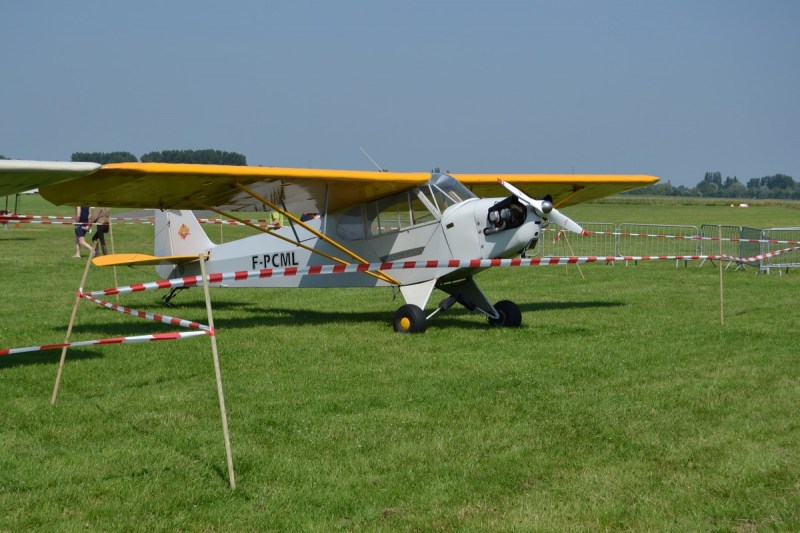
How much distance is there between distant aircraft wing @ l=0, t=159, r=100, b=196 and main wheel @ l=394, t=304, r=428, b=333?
18.0 ft

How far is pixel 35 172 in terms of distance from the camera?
6.91 meters

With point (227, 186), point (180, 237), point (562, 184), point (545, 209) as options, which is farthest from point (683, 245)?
point (227, 186)

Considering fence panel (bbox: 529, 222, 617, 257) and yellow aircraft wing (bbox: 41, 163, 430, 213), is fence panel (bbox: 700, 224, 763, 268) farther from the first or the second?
yellow aircraft wing (bbox: 41, 163, 430, 213)

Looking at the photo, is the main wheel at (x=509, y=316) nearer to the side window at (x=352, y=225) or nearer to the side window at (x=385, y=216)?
the side window at (x=385, y=216)

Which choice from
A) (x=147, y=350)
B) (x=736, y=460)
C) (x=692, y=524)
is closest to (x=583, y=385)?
(x=736, y=460)

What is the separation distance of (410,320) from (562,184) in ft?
16.7

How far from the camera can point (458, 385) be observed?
8.35 metres

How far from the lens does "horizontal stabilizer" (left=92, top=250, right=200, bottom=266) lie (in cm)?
1316

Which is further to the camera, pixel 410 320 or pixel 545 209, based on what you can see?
pixel 410 320

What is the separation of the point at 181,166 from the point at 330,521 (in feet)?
22.7

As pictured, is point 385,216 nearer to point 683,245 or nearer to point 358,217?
point 358,217

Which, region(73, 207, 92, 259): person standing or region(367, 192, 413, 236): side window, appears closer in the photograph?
region(367, 192, 413, 236): side window

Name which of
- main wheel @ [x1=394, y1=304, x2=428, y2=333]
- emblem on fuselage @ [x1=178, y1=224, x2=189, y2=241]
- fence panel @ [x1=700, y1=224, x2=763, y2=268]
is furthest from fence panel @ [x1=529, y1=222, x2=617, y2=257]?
main wheel @ [x1=394, y1=304, x2=428, y2=333]

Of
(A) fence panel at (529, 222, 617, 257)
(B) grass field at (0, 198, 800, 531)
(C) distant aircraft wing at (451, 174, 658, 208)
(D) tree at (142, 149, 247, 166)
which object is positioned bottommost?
(B) grass field at (0, 198, 800, 531)
